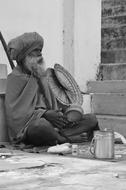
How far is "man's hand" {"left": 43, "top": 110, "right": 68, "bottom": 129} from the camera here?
21.4ft

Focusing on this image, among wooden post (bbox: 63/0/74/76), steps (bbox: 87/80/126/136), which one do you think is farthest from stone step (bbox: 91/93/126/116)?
wooden post (bbox: 63/0/74/76)

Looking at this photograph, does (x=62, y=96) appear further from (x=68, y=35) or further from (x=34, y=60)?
(x=68, y=35)

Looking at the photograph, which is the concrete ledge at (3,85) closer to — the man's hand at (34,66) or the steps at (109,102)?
the man's hand at (34,66)

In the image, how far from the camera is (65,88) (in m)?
7.32

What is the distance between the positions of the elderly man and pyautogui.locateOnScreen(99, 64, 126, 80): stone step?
2.48 metres

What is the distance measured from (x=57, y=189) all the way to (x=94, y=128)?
320 centimetres

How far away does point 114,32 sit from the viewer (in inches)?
409

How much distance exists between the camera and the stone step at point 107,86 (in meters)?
8.59

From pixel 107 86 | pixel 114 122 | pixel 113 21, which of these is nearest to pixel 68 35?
pixel 107 86

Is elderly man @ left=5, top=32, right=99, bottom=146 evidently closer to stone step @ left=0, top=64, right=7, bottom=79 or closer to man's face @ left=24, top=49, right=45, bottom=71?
man's face @ left=24, top=49, right=45, bottom=71

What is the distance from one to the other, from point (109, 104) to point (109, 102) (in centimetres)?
3

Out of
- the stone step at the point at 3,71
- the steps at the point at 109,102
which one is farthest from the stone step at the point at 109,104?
the stone step at the point at 3,71

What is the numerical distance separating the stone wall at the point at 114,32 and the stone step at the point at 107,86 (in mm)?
1329

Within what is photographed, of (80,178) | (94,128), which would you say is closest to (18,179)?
(80,178)
